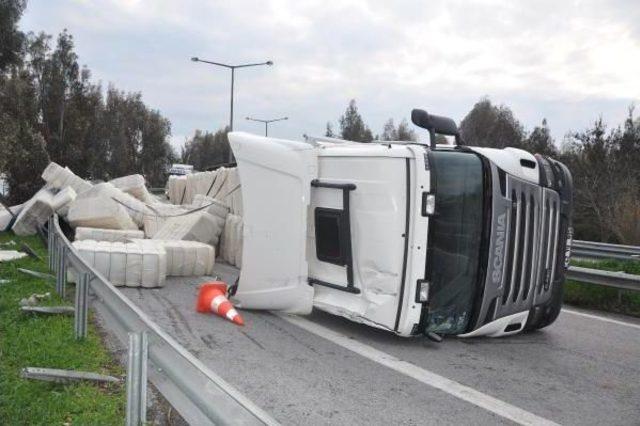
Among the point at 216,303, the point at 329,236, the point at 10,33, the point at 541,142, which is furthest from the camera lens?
the point at 541,142

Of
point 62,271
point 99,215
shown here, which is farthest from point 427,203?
point 99,215

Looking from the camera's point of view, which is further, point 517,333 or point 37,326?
point 517,333

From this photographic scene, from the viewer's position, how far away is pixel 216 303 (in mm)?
6801

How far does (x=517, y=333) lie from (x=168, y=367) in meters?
4.66

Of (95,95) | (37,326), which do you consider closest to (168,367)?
(37,326)

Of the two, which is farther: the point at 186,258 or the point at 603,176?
the point at 603,176

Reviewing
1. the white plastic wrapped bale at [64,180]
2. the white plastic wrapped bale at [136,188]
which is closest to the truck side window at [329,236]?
the white plastic wrapped bale at [136,188]

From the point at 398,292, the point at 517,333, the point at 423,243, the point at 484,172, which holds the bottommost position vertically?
the point at 517,333

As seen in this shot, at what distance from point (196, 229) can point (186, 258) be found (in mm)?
2032

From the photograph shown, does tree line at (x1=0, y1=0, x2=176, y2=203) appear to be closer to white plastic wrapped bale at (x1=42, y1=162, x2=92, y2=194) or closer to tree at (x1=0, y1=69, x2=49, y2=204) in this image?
tree at (x1=0, y1=69, x2=49, y2=204)

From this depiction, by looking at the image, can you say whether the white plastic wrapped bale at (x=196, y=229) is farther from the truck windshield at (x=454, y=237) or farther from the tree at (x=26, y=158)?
the tree at (x=26, y=158)

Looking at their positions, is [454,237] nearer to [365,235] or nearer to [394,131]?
[365,235]

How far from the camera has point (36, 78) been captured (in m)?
46.2

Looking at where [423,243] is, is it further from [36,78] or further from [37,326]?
[36,78]
